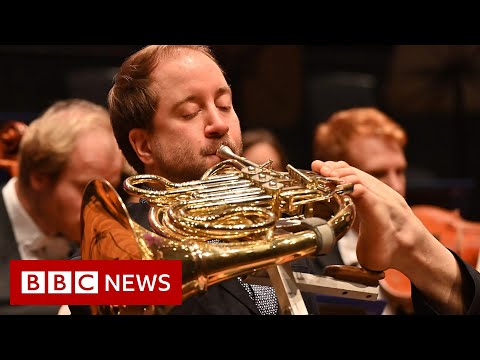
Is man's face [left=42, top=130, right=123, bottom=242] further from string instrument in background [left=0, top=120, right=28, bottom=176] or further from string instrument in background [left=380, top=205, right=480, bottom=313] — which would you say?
string instrument in background [left=380, top=205, right=480, bottom=313]

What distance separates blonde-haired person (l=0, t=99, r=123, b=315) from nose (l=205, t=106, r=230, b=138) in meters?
1.05

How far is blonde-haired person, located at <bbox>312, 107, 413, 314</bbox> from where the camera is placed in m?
3.01

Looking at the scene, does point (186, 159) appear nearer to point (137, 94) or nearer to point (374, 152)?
point (137, 94)

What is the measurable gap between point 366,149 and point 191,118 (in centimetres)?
140

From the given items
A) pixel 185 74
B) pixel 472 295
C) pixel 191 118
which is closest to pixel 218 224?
pixel 191 118

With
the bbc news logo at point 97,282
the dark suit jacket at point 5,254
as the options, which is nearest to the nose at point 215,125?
the bbc news logo at point 97,282

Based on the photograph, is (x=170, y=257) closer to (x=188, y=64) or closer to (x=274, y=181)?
(x=274, y=181)

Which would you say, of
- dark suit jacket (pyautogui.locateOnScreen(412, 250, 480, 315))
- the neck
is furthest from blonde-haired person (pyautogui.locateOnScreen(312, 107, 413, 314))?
the neck

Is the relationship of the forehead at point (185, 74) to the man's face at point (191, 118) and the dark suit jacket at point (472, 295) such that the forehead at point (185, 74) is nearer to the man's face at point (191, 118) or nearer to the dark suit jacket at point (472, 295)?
the man's face at point (191, 118)

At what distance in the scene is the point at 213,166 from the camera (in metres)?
1.86

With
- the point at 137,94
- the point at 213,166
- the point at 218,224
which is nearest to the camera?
the point at 218,224

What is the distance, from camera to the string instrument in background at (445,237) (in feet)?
9.87

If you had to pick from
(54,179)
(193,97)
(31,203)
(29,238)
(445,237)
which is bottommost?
(445,237)
